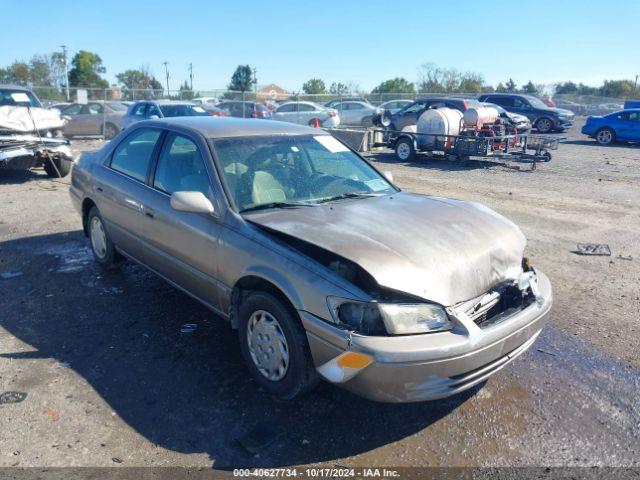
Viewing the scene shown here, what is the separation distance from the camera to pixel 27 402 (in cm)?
327

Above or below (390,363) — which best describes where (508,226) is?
above

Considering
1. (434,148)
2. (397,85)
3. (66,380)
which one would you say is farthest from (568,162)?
(397,85)

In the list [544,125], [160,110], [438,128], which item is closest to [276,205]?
[438,128]

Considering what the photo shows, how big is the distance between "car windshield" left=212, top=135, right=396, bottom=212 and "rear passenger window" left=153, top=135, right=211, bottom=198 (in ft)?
0.63

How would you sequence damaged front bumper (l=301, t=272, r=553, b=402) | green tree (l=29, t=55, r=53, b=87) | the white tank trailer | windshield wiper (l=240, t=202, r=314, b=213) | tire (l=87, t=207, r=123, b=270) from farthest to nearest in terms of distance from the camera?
green tree (l=29, t=55, r=53, b=87), the white tank trailer, tire (l=87, t=207, r=123, b=270), windshield wiper (l=240, t=202, r=314, b=213), damaged front bumper (l=301, t=272, r=553, b=402)

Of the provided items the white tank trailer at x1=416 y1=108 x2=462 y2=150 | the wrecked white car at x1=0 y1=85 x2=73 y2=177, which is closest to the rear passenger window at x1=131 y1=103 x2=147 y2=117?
the wrecked white car at x1=0 y1=85 x2=73 y2=177

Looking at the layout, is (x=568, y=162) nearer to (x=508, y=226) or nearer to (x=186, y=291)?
(x=508, y=226)

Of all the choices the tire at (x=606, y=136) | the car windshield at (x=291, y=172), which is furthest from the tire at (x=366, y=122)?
the car windshield at (x=291, y=172)

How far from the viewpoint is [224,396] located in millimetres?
3354

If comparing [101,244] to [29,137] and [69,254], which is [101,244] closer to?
[69,254]

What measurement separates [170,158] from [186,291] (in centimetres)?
114

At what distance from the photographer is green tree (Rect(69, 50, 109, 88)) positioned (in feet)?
190

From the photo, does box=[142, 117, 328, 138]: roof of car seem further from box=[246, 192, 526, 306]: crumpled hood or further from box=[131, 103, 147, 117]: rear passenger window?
box=[131, 103, 147, 117]: rear passenger window

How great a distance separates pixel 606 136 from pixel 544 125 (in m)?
3.79
